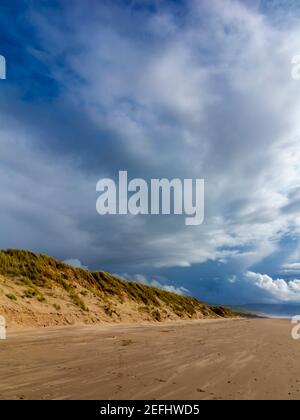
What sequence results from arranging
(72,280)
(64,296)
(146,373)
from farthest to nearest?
(72,280) < (64,296) < (146,373)

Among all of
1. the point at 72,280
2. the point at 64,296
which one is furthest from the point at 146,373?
the point at 72,280

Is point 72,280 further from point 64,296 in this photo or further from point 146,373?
point 146,373

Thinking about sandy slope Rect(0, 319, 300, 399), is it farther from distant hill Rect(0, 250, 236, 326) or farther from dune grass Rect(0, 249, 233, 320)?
Answer: dune grass Rect(0, 249, 233, 320)

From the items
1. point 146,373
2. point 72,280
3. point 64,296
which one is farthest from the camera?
point 72,280

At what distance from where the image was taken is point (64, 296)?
1210 inches

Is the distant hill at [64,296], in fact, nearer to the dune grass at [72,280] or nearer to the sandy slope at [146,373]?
the dune grass at [72,280]

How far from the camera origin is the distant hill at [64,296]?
2483 centimetres

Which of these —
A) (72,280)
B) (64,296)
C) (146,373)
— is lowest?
(146,373)

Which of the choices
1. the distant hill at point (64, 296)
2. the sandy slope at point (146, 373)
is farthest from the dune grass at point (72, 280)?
the sandy slope at point (146, 373)

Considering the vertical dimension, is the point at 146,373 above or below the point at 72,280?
below
